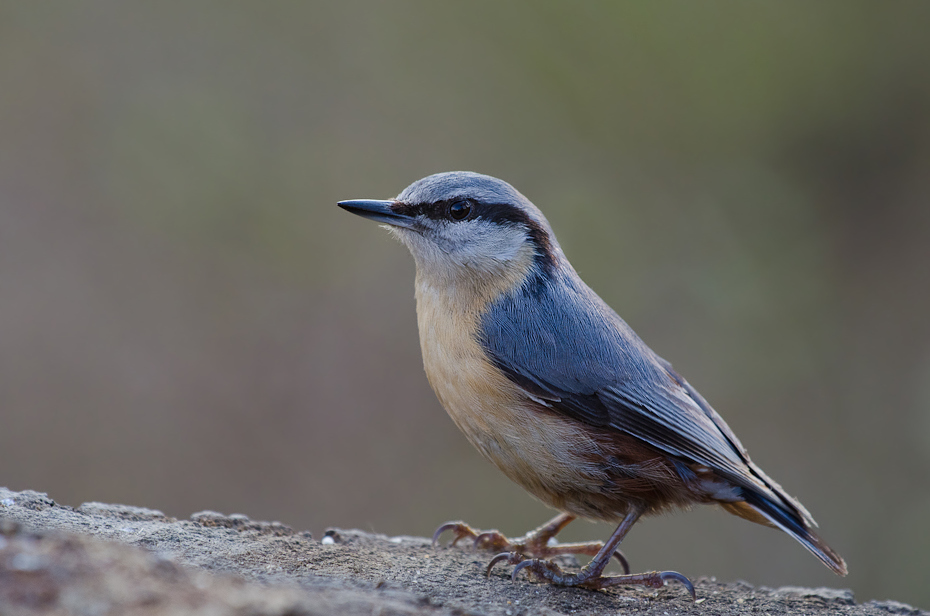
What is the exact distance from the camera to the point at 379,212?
14.6 ft

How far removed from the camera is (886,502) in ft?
25.0

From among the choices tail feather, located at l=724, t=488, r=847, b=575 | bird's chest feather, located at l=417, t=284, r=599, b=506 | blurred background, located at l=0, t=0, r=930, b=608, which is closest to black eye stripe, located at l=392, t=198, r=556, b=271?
bird's chest feather, located at l=417, t=284, r=599, b=506

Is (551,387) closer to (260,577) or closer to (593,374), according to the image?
(593,374)

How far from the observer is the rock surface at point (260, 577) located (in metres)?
2.30

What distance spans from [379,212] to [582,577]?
2.02 metres

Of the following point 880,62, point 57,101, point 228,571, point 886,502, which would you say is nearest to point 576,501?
point 228,571

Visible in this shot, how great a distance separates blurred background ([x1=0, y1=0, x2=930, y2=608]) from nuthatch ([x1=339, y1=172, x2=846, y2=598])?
3.53 metres

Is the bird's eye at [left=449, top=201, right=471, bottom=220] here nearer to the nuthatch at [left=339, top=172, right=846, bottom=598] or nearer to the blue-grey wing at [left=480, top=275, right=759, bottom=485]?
the nuthatch at [left=339, top=172, right=846, bottom=598]

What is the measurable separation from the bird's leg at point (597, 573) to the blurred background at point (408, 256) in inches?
140

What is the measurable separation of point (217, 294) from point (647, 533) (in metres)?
4.65

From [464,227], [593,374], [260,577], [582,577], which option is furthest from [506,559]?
[464,227]

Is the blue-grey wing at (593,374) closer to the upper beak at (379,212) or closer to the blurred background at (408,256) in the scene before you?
the upper beak at (379,212)

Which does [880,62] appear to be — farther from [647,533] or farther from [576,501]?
[576,501]

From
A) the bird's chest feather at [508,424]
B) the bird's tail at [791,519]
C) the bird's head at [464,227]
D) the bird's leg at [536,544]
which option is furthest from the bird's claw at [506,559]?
the bird's head at [464,227]
